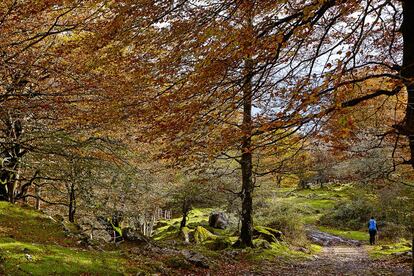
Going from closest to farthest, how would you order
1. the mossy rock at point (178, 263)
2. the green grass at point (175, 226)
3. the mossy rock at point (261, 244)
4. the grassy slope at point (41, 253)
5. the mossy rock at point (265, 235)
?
the grassy slope at point (41, 253) < the mossy rock at point (178, 263) < the mossy rock at point (261, 244) < the mossy rock at point (265, 235) < the green grass at point (175, 226)

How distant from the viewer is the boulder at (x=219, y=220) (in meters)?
22.6

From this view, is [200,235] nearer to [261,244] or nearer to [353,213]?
[261,244]

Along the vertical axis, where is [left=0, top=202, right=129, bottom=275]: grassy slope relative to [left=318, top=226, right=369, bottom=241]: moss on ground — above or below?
above

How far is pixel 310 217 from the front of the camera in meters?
32.4

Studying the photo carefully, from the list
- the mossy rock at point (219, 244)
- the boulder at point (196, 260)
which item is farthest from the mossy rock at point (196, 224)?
the boulder at point (196, 260)

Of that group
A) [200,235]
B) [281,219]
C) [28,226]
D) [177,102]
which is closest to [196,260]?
[28,226]

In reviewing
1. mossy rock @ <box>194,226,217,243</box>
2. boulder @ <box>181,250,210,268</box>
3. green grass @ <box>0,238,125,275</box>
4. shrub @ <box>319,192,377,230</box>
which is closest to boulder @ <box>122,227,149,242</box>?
boulder @ <box>181,250,210,268</box>

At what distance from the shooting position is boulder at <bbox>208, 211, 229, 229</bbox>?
2256 cm

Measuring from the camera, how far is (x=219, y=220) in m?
22.8

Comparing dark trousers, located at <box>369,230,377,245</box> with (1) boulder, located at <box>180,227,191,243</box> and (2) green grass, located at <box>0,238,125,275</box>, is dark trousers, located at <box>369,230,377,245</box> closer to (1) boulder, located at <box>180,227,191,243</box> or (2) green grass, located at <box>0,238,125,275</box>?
(1) boulder, located at <box>180,227,191,243</box>

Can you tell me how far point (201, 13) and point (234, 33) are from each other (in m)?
0.66

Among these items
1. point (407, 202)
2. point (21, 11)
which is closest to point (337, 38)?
point (21, 11)

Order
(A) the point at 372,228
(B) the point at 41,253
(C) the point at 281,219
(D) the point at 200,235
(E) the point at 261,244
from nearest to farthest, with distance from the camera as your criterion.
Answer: (B) the point at 41,253 < (E) the point at 261,244 < (C) the point at 281,219 < (A) the point at 372,228 < (D) the point at 200,235

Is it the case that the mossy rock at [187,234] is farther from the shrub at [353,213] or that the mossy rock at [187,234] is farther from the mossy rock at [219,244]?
the shrub at [353,213]
